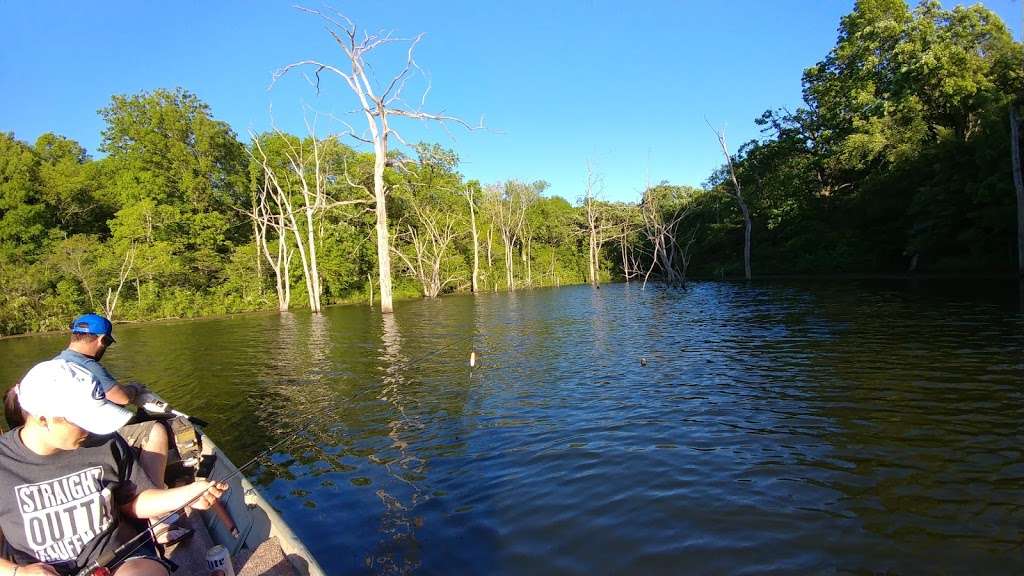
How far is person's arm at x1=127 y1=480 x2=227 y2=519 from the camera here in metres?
3.18

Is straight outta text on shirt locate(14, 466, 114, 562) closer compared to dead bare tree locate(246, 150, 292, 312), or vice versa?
straight outta text on shirt locate(14, 466, 114, 562)

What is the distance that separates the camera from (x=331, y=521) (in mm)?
5277

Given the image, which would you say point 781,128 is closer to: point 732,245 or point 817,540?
point 732,245

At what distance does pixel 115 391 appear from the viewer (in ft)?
14.2

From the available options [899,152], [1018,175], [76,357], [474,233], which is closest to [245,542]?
[76,357]

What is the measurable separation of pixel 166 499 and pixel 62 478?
55cm

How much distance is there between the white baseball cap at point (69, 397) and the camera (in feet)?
9.04

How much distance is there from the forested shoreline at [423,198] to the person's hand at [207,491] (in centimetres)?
2713

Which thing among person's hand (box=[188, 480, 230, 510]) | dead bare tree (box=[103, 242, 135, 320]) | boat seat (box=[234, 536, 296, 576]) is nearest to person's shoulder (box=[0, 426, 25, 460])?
person's hand (box=[188, 480, 230, 510])

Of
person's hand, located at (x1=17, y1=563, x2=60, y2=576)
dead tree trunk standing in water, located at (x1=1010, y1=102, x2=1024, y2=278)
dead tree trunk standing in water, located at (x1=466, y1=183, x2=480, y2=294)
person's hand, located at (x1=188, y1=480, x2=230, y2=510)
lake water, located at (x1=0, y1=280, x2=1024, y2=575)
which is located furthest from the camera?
dead tree trunk standing in water, located at (x1=466, y1=183, x2=480, y2=294)

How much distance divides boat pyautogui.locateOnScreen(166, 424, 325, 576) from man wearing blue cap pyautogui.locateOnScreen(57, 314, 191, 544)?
0.23 metres

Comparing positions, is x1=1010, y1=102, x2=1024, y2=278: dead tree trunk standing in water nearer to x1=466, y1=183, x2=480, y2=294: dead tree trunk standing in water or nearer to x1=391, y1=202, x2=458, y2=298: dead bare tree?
x1=391, y1=202, x2=458, y2=298: dead bare tree

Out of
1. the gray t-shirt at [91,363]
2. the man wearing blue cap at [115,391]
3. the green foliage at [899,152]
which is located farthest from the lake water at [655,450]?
the green foliage at [899,152]

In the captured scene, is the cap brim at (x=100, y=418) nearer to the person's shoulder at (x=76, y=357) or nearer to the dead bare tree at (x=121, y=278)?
the person's shoulder at (x=76, y=357)
